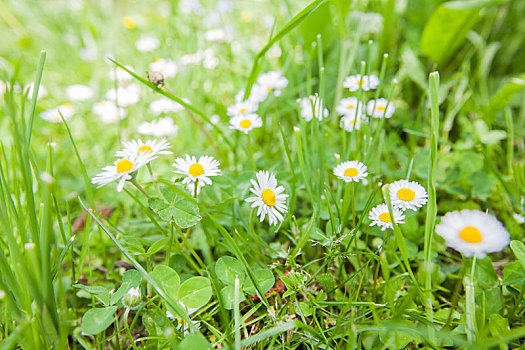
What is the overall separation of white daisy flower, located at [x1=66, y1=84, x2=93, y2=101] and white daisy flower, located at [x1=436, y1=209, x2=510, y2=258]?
1818mm

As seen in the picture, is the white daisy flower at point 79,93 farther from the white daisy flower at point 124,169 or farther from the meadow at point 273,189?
the white daisy flower at point 124,169

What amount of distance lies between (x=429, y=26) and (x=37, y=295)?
162cm

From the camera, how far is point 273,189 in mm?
907

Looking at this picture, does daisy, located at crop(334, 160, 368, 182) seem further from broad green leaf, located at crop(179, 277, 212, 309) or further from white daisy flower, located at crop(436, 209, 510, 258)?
broad green leaf, located at crop(179, 277, 212, 309)

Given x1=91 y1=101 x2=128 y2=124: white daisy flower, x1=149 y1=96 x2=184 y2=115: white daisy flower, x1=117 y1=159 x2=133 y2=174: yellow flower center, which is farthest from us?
x1=91 y1=101 x2=128 y2=124: white daisy flower

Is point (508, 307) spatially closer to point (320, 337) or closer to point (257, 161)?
point (320, 337)

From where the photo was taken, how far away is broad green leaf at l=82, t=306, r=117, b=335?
77 centimetres

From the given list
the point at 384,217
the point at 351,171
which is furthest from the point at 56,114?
the point at 384,217

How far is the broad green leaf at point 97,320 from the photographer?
77 centimetres

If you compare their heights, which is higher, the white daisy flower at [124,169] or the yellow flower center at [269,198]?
the white daisy flower at [124,169]

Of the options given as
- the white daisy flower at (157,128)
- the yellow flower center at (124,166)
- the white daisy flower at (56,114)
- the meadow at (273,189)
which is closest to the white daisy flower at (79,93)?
the meadow at (273,189)

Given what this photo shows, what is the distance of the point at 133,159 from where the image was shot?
887 millimetres

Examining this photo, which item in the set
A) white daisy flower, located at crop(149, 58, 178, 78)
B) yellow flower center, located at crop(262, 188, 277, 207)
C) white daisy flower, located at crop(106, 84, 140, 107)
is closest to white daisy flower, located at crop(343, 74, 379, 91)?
yellow flower center, located at crop(262, 188, 277, 207)

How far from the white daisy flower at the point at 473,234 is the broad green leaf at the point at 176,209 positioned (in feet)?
1.71
